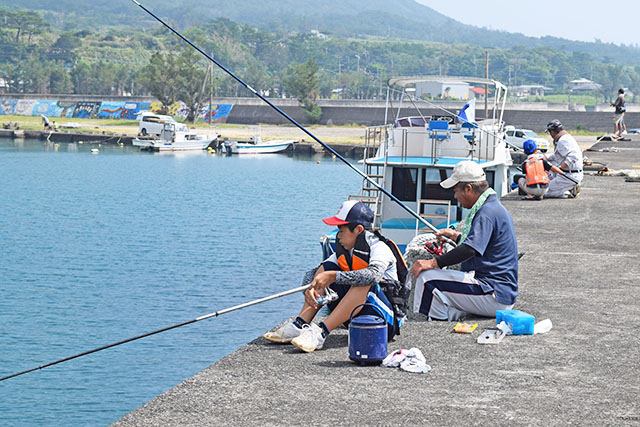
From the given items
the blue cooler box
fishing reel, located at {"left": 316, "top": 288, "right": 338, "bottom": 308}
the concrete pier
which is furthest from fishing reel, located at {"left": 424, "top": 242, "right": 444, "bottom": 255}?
fishing reel, located at {"left": 316, "top": 288, "right": 338, "bottom": 308}

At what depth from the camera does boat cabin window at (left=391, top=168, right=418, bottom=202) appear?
20.2 metres

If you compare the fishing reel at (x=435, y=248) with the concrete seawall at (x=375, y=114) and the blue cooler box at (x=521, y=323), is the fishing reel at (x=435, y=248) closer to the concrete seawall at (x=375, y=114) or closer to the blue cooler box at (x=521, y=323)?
the blue cooler box at (x=521, y=323)

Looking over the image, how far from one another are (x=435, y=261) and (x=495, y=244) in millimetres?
530

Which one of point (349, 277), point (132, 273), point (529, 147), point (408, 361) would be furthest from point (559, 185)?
point (132, 273)

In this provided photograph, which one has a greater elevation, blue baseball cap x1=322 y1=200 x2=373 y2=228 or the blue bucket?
blue baseball cap x1=322 y1=200 x2=373 y2=228

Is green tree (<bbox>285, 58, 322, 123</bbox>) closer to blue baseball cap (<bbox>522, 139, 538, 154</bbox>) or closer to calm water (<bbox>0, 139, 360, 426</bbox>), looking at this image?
calm water (<bbox>0, 139, 360, 426</bbox>)

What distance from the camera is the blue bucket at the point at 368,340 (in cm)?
651

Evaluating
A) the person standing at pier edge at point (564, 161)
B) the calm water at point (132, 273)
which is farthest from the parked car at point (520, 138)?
the person standing at pier edge at point (564, 161)

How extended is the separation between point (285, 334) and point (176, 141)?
219ft

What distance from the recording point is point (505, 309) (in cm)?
778

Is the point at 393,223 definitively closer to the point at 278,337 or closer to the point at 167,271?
the point at 167,271

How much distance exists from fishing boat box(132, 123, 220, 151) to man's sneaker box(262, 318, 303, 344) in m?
66.3

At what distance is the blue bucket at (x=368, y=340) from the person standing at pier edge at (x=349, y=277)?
0.28 m

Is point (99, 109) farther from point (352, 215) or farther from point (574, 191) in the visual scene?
point (352, 215)
